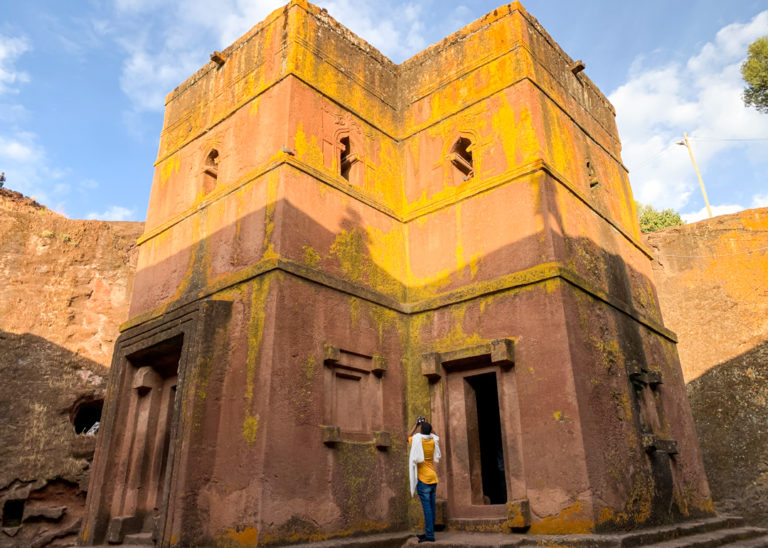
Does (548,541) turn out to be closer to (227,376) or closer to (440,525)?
(440,525)

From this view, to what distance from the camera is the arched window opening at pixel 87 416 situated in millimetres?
12320

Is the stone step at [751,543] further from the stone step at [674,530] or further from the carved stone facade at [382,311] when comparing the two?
the carved stone facade at [382,311]

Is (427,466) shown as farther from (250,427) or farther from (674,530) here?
(674,530)

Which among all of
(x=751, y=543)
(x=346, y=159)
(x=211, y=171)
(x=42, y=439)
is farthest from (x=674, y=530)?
(x=42, y=439)

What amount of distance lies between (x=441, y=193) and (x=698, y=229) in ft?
31.1

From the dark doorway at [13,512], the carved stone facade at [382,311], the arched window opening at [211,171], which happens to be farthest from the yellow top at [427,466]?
the dark doorway at [13,512]

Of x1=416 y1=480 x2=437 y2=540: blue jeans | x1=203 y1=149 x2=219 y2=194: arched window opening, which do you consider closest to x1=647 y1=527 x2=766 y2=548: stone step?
x1=416 y1=480 x2=437 y2=540: blue jeans

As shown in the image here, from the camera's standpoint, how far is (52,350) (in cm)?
1243

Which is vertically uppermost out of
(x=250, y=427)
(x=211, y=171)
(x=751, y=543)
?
(x=211, y=171)

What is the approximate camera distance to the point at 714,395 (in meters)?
12.8

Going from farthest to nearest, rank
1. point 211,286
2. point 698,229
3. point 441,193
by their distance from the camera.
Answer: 1. point 698,229
2. point 441,193
3. point 211,286

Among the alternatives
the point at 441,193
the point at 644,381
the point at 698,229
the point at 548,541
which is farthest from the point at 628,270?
the point at 698,229

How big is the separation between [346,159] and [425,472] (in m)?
4.78

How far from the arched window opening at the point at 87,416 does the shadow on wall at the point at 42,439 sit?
0.12ft
